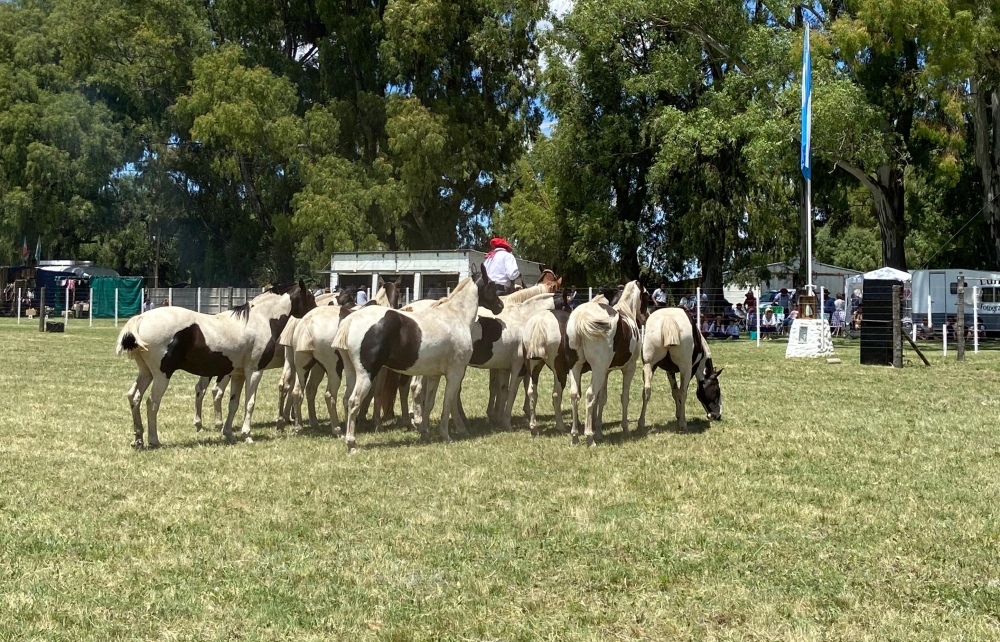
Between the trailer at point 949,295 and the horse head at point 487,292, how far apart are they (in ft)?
77.4

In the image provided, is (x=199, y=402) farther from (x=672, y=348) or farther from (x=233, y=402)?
(x=672, y=348)

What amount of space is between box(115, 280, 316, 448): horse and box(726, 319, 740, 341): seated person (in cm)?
2354

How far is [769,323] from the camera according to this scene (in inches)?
1316

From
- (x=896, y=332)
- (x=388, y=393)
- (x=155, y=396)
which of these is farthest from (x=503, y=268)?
(x=896, y=332)

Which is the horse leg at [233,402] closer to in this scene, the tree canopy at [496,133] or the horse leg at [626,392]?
the horse leg at [626,392]

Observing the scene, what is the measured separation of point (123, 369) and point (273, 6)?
33.1 meters

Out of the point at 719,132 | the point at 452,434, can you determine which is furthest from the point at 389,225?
the point at 452,434

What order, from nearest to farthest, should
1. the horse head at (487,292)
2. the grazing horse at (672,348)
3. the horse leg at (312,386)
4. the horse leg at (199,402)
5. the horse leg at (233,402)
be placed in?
the horse leg at (233,402) → the grazing horse at (672,348) → the horse head at (487,292) → the horse leg at (199,402) → the horse leg at (312,386)

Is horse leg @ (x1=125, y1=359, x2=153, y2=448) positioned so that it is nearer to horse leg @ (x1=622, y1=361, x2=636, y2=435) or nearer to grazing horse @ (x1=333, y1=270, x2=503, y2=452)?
grazing horse @ (x1=333, y1=270, x2=503, y2=452)

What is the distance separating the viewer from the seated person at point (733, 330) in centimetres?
3309

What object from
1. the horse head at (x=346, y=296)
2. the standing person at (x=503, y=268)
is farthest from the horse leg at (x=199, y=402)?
the standing person at (x=503, y=268)

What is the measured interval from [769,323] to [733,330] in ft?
4.46

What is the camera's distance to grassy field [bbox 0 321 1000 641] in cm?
505

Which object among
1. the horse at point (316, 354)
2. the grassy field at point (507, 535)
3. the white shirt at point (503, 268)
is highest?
the white shirt at point (503, 268)
